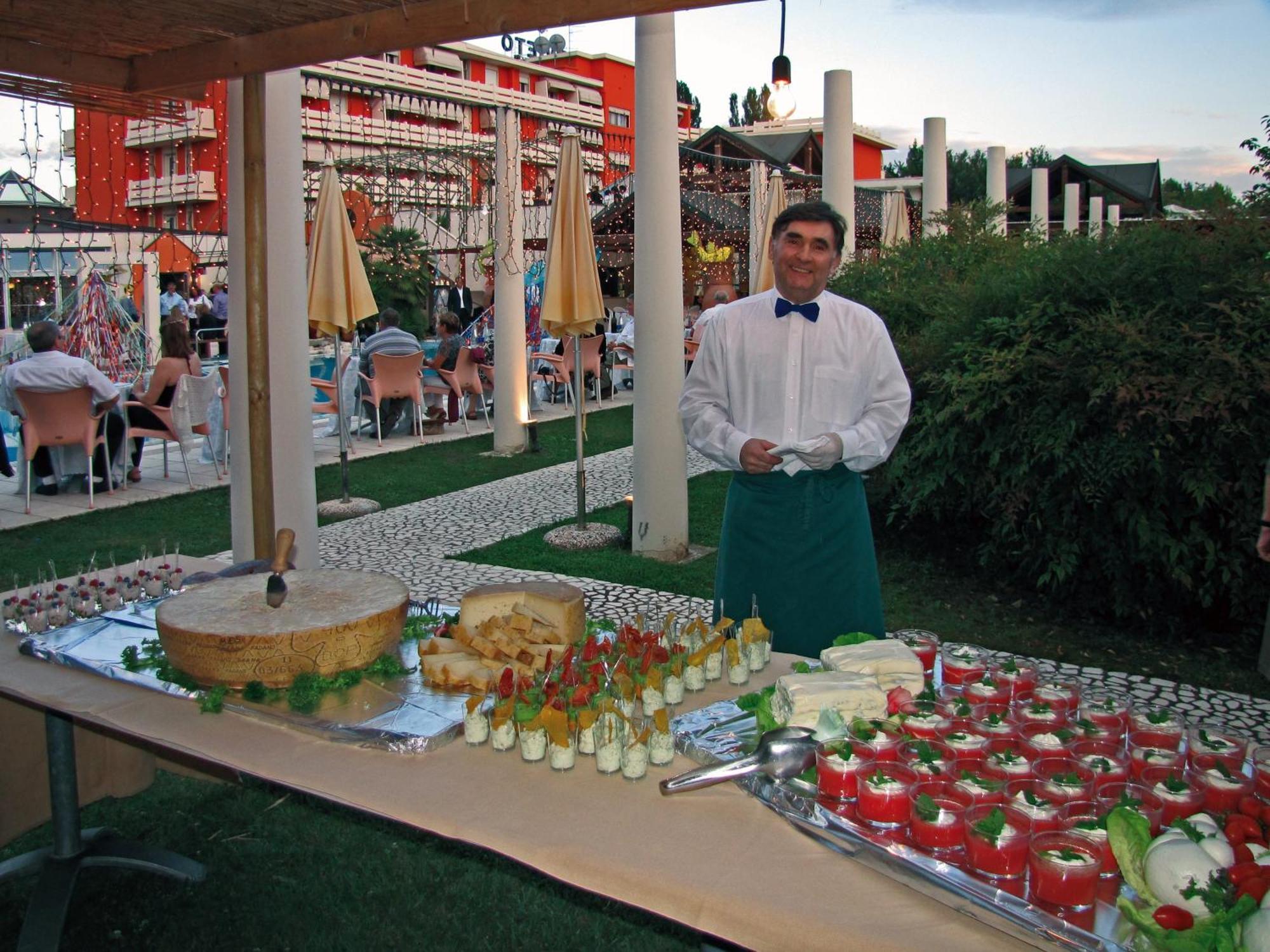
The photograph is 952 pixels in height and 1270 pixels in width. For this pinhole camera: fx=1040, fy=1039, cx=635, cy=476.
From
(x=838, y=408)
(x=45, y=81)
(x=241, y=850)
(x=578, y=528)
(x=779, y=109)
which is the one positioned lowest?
(x=241, y=850)

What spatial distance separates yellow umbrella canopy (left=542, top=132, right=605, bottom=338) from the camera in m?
7.62

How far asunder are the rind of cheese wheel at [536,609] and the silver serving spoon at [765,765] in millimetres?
670

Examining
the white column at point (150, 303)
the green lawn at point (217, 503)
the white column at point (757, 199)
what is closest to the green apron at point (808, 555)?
the green lawn at point (217, 503)

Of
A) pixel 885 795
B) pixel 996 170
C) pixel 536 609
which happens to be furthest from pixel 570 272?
pixel 996 170

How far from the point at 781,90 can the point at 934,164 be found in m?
6.23

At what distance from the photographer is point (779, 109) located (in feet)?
30.2

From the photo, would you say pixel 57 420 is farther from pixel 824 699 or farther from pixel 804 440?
pixel 824 699

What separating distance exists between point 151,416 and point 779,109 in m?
6.39

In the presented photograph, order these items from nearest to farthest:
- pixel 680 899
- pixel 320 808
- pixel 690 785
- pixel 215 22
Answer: pixel 680 899, pixel 690 785, pixel 215 22, pixel 320 808

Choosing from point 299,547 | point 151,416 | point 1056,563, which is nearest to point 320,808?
point 299,547

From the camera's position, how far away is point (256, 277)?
338 centimetres

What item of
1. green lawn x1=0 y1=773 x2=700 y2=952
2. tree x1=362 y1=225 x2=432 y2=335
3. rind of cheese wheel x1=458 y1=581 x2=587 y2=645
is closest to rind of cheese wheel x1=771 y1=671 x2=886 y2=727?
rind of cheese wheel x1=458 y1=581 x2=587 y2=645

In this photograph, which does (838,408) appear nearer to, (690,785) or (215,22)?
(690,785)

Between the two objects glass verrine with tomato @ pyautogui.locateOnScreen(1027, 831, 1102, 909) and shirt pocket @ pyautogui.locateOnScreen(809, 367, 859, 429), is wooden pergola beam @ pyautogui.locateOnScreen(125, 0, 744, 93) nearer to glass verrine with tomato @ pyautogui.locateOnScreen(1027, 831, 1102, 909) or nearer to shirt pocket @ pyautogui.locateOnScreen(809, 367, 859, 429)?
shirt pocket @ pyautogui.locateOnScreen(809, 367, 859, 429)
